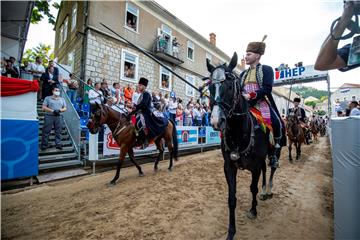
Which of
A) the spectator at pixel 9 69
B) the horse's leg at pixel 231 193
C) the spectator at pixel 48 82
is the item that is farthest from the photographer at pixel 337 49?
the spectator at pixel 9 69

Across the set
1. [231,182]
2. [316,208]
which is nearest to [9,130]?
[231,182]

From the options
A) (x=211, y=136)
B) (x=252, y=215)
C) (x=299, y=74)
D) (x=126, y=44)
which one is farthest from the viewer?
(x=299, y=74)

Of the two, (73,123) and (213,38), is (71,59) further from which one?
(213,38)

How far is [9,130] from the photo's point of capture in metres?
4.82

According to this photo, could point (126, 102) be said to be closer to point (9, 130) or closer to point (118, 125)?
point (118, 125)

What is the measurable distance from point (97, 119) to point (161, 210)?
3242mm

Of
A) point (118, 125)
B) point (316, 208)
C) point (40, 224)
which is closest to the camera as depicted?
point (40, 224)

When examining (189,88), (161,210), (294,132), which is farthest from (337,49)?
(189,88)

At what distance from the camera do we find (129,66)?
14.5m

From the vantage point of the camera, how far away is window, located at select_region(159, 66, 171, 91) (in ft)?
55.5

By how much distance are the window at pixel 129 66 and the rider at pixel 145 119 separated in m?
8.47

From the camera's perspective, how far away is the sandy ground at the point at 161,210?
9.82ft

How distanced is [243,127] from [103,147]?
5331 millimetres

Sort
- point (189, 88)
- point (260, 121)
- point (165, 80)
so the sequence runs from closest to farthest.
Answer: point (260, 121), point (165, 80), point (189, 88)
